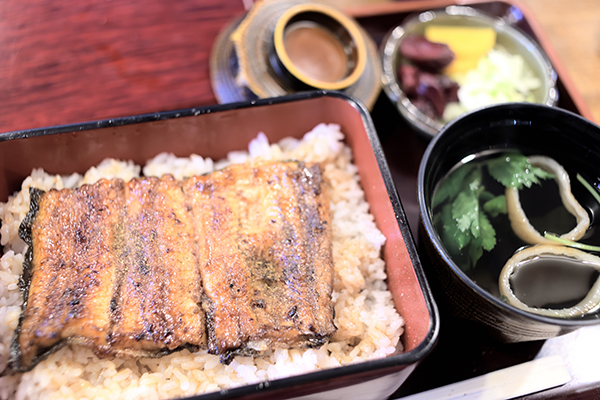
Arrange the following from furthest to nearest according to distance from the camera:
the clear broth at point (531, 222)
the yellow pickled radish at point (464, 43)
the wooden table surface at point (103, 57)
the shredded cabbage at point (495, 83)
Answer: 1. the yellow pickled radish at point (464, 43)
2. the shredded cabbage at point (495, 83)
3. the wooden table surface at point (103, 57)
4. the clear broth at point (531, 222)

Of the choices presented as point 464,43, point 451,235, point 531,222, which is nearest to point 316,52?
point 464,43

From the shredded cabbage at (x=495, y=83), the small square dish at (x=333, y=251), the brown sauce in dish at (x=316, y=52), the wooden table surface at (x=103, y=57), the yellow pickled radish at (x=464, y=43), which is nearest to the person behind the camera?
the small square dish at (x=333, y=251)

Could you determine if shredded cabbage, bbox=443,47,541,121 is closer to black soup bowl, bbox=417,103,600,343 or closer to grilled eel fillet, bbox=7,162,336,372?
black soup bowl, bbox=417,103,600,343

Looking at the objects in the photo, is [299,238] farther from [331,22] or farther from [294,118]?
[331,22]

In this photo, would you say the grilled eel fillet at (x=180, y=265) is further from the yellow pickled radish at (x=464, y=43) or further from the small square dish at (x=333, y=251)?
the yellow pickled radish at (x=464, y=43)

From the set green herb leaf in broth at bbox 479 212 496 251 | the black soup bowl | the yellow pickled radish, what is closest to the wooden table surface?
the yellow pickled radish

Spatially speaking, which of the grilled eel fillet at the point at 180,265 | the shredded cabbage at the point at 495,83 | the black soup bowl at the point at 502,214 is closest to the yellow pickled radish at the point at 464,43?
the shredded cabbage at the point at 495,83
